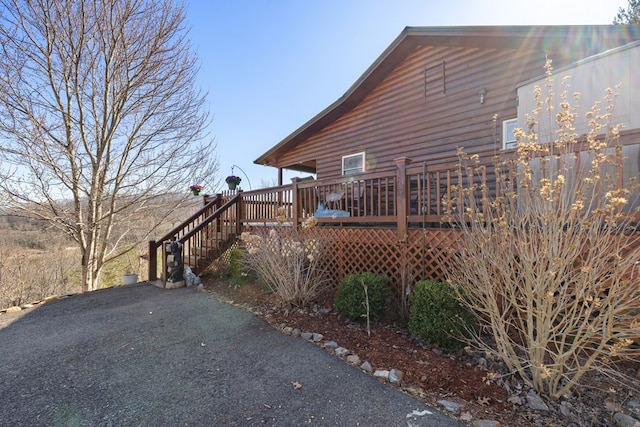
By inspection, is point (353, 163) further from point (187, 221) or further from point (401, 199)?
point (187, 221)

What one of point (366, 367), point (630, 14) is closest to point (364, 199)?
point (366, 367)

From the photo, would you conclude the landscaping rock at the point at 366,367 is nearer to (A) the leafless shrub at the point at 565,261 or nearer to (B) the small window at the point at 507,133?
(A) the leafless shrub at the point at 565,261

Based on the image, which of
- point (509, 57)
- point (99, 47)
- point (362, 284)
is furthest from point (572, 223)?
point (99, 47)

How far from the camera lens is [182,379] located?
105 inches

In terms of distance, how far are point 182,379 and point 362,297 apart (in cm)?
218

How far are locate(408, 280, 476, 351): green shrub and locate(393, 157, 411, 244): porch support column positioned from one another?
108 cm

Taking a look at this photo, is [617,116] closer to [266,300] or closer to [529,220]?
[529,220]

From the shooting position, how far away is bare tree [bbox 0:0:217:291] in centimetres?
696

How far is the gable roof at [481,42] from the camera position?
440 cm

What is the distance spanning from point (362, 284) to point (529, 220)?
2031 millimetres

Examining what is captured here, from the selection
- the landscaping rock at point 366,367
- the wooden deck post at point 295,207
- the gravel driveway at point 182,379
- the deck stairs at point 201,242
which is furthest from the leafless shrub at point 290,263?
the deck stairs at point 201,242

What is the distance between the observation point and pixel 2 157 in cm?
713

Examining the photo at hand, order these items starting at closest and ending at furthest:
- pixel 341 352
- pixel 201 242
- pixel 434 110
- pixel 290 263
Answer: pixel 341 352, pixel 290 263, pixel 434 110, pixel 201 242

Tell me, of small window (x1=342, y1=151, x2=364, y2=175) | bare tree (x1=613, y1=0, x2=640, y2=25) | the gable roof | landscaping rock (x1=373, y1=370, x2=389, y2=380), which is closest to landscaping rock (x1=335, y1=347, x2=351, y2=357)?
landscaping rock (x1=373, y1=370, x2=389, y2=380)
